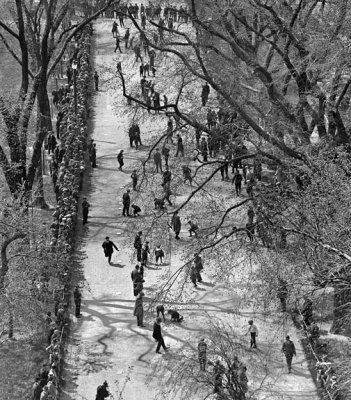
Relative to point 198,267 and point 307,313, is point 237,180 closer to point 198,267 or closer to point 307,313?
point 198,267

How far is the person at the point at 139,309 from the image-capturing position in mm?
21656

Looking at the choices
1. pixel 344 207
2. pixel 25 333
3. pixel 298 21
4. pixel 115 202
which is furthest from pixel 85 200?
pixel 344 207

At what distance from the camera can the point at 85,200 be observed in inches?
1070

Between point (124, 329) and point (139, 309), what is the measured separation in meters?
0.68

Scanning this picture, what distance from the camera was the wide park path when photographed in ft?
64.4

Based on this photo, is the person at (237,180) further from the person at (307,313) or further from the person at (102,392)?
the person at (102,392)

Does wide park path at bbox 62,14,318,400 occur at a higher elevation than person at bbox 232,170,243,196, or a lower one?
lower

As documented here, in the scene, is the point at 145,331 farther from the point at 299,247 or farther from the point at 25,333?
the point at 299,247

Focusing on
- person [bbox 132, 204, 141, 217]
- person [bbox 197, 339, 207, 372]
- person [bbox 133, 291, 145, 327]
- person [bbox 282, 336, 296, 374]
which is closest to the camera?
person [bbox 197, 339, 207, 372]

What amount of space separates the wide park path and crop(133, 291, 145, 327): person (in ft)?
0.64

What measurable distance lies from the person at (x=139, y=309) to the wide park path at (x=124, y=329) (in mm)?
196

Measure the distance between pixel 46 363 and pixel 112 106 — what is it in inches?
799

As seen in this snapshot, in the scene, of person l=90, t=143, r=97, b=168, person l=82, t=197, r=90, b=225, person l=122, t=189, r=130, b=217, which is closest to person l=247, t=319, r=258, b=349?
person l=122, t=189, r=130, b=217

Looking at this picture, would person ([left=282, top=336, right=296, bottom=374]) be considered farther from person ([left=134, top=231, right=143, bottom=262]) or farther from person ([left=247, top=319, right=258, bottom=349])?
person ([left=134, top=231, right=143, bottom=262])
